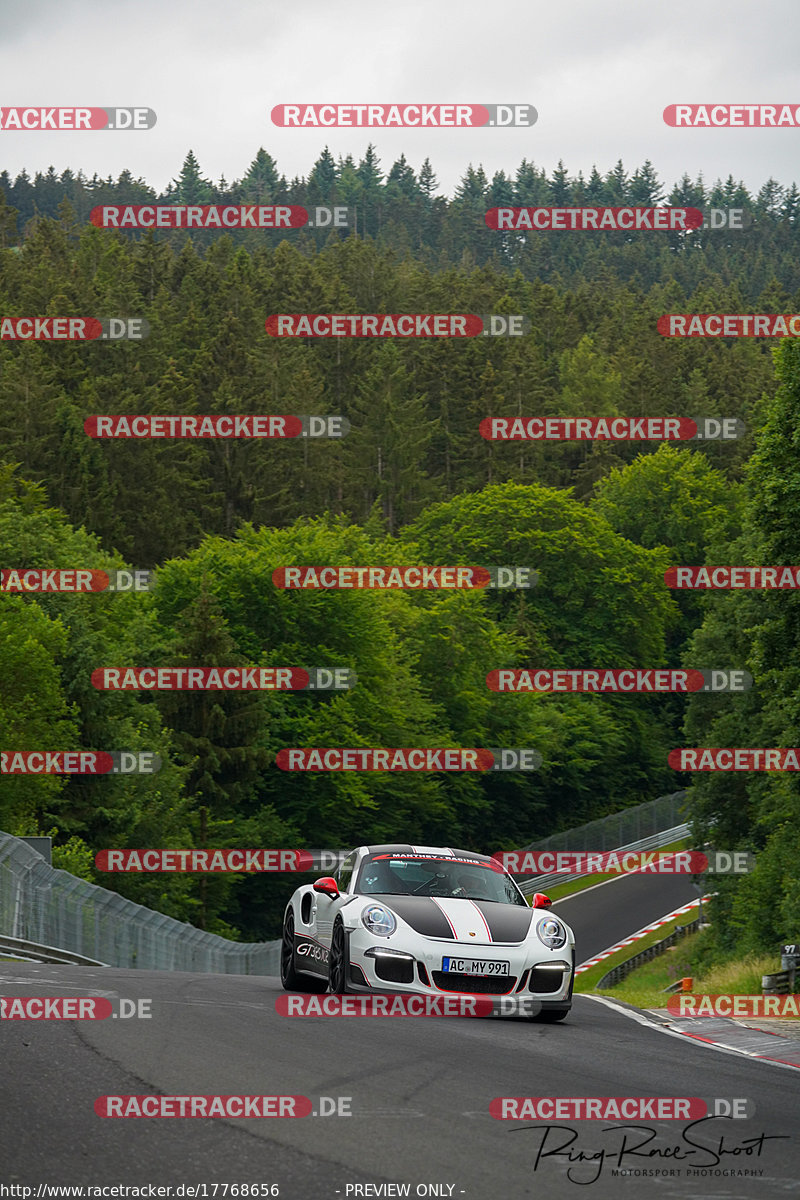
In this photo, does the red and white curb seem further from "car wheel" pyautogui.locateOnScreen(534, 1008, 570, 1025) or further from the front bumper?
the front bumper

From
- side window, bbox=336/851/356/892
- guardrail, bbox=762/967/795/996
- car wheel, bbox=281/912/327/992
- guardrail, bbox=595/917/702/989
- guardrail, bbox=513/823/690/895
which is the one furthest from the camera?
guardrail, bbox=513/823/690/895

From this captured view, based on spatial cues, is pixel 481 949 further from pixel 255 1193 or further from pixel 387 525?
pixel 387 525

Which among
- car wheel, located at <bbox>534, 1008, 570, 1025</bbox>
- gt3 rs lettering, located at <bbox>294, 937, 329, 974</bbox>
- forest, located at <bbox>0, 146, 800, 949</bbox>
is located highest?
forest, located at <bbox>0, 146, 800, 949</bbox>

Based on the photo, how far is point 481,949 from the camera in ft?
44.5

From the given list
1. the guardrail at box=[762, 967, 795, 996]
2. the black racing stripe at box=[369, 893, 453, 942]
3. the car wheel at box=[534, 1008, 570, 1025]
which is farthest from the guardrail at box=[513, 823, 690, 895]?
the car wheel at box=[534, 1008, 570, 1025]

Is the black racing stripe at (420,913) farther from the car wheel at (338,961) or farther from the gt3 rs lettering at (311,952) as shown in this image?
the gt3 rs lettering at (311,952)

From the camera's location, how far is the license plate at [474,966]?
13.5 m

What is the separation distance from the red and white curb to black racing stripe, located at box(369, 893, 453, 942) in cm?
3625

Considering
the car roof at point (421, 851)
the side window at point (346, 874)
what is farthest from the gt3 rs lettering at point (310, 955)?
the car roof at point (421, 851)

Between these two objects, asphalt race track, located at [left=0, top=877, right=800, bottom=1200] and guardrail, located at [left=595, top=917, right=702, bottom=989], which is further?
guardrail, located at [left=595, top=917, right=702, bottom=989]

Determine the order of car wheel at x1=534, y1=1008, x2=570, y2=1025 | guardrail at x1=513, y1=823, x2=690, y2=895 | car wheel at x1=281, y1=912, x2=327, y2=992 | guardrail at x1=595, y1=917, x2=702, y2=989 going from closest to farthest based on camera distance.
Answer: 1. car wheel at x1=534, y1=1008, x2=570, y2=1025
2. car wheel at x1=281, y1=912, x2=327, y2=992
3. guardrail at x1=595, y1=917, x2=702, y2=989
4. guardrail at x1=513, y1=823, x2=690, y2=895

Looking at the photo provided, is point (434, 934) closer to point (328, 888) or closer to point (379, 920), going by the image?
point (379, 920)

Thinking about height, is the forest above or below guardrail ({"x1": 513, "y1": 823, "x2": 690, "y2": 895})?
above

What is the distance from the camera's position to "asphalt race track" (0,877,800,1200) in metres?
6.83
